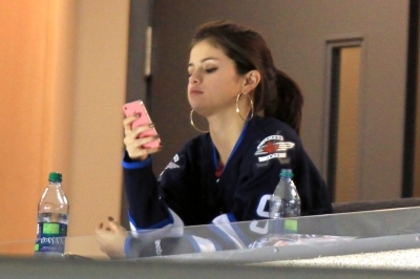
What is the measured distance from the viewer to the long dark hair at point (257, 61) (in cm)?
184

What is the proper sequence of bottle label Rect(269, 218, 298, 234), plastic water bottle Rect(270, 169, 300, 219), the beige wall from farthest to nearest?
the beige wall → plastic water bottle Rect(270, 169, 300, 219) → bottle label Rect(269, 218, 298, 234)

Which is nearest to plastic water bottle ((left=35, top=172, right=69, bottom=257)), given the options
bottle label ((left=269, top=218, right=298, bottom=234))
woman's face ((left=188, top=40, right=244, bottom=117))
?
bottle label ((left=269, top=218, right=298, bottom=234))

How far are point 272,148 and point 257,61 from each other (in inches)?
10.1

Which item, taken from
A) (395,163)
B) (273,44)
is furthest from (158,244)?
(273,44)

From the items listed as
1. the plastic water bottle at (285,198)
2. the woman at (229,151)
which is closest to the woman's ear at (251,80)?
the woman at (229,151)

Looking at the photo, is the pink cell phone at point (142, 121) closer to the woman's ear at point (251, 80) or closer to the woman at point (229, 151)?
the woman at point (229, 151)

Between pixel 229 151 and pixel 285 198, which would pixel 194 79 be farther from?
pixel 285 198

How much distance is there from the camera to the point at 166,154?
327 centimetres

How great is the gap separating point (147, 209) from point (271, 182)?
0.27m

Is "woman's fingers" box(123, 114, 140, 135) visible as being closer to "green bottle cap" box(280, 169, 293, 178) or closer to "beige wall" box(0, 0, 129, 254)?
"green bottle cap" box(280, 169, 293, 178)

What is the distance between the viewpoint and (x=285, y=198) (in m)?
1.62

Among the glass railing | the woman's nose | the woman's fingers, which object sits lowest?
the glass railing

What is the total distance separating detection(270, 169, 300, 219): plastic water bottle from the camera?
5.24 ft

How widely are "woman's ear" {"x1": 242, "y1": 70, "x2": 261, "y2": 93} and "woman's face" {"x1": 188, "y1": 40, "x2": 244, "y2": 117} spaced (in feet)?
0.04
